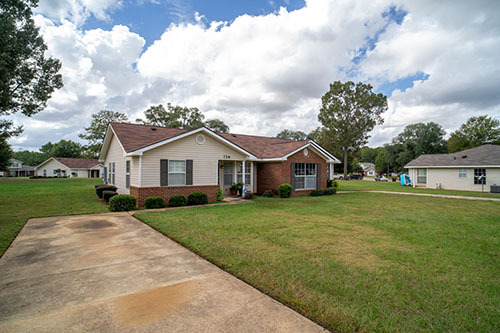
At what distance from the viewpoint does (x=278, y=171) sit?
1669cm

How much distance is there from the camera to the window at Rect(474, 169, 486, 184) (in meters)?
22.0

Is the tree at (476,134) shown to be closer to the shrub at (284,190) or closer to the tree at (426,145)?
the tree at (426,145)

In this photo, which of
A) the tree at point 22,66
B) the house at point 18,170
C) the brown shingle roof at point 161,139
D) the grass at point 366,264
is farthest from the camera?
the house at point 18,170

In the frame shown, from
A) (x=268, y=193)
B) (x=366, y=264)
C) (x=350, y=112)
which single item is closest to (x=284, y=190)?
(x=268, y=193)

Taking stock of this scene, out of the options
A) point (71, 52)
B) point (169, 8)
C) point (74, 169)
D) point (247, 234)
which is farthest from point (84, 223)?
point (74, 169)

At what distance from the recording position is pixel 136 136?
14125mm

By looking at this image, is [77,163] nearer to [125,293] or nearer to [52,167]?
Result: [52,167]

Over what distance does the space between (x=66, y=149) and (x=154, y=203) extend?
74610mm

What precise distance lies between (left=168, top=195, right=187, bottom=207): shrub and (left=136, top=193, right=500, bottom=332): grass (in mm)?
2963

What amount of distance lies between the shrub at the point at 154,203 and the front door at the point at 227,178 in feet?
17.8

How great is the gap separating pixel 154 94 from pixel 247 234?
74.7ft

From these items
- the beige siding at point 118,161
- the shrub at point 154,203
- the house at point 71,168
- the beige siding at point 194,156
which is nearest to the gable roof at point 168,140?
the beige siding at point 194,156

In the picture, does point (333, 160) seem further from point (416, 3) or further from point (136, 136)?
point (136, 136)

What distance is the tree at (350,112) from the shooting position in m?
38.4
